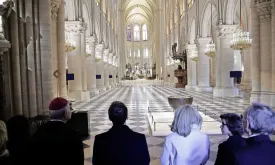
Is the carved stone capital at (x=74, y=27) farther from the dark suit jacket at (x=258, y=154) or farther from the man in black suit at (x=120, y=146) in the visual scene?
the dark suit jacket at (x=258, y=154)

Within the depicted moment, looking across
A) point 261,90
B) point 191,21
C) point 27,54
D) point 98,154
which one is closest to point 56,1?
point 27,54

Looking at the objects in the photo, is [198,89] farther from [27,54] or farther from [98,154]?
[98,154]

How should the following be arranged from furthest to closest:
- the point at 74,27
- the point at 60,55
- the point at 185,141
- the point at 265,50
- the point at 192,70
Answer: the point at 192,70 → the point at 74,27 → the point at 265,50 → the point at 60,55 → the point at 185,141

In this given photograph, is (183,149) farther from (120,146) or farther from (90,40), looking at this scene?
(90,40)

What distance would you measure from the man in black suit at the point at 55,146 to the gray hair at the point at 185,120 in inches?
40.0

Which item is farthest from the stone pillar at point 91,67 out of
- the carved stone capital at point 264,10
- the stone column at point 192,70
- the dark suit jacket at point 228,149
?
the dark suit jacket at point 228,149

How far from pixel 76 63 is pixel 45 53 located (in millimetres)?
8916

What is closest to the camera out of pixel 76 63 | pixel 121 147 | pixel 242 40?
pixel 121 147

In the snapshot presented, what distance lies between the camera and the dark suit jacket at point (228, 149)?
2.18 meters

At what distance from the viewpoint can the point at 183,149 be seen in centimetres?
268

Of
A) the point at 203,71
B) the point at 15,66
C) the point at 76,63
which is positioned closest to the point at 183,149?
the point at 15,66

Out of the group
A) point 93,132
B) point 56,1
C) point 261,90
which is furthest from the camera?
point 261,90

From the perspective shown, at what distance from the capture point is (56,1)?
8977 millimetres

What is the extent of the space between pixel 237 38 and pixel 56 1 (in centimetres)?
972
